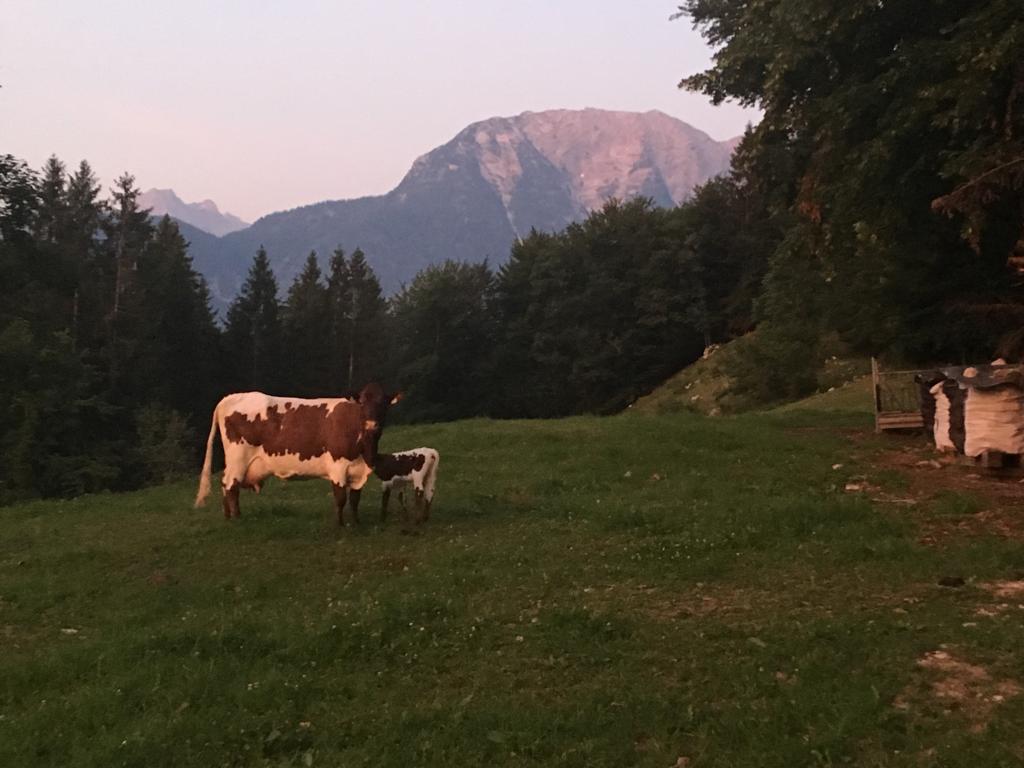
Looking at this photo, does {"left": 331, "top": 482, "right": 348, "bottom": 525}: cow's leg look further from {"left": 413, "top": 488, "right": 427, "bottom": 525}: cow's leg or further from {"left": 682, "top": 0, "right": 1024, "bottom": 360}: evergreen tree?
{"left": 682, "top": 0, "right": 1024, "bottom": 360}: evergreen tree

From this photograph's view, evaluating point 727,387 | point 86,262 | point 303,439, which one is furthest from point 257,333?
point 303,439

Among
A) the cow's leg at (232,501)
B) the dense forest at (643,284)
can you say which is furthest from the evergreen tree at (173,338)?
the cow's leg at (232,501)

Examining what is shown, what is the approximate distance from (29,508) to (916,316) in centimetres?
3143

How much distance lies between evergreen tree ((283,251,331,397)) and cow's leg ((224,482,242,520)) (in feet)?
221

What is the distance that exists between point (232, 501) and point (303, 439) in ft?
6.56

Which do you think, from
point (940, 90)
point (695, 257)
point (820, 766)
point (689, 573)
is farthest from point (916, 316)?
point (695, 257)

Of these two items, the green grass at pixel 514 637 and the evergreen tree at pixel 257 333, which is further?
the evergreen tree at pixel 257 333

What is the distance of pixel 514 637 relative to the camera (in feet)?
28.4

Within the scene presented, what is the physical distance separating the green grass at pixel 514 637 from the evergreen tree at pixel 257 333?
68264 mm

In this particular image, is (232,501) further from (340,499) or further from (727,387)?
(727,387)

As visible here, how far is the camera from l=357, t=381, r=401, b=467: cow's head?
14.1 meters

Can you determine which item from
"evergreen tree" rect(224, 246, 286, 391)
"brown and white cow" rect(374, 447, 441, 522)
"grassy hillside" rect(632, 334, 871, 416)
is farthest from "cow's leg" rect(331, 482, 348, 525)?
"evergreen tree" rect(224, 246, 286, 391)

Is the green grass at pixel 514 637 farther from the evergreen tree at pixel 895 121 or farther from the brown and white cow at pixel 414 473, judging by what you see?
the evergreen tree at pixel 895 121

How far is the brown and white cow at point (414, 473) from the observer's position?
564 inches
